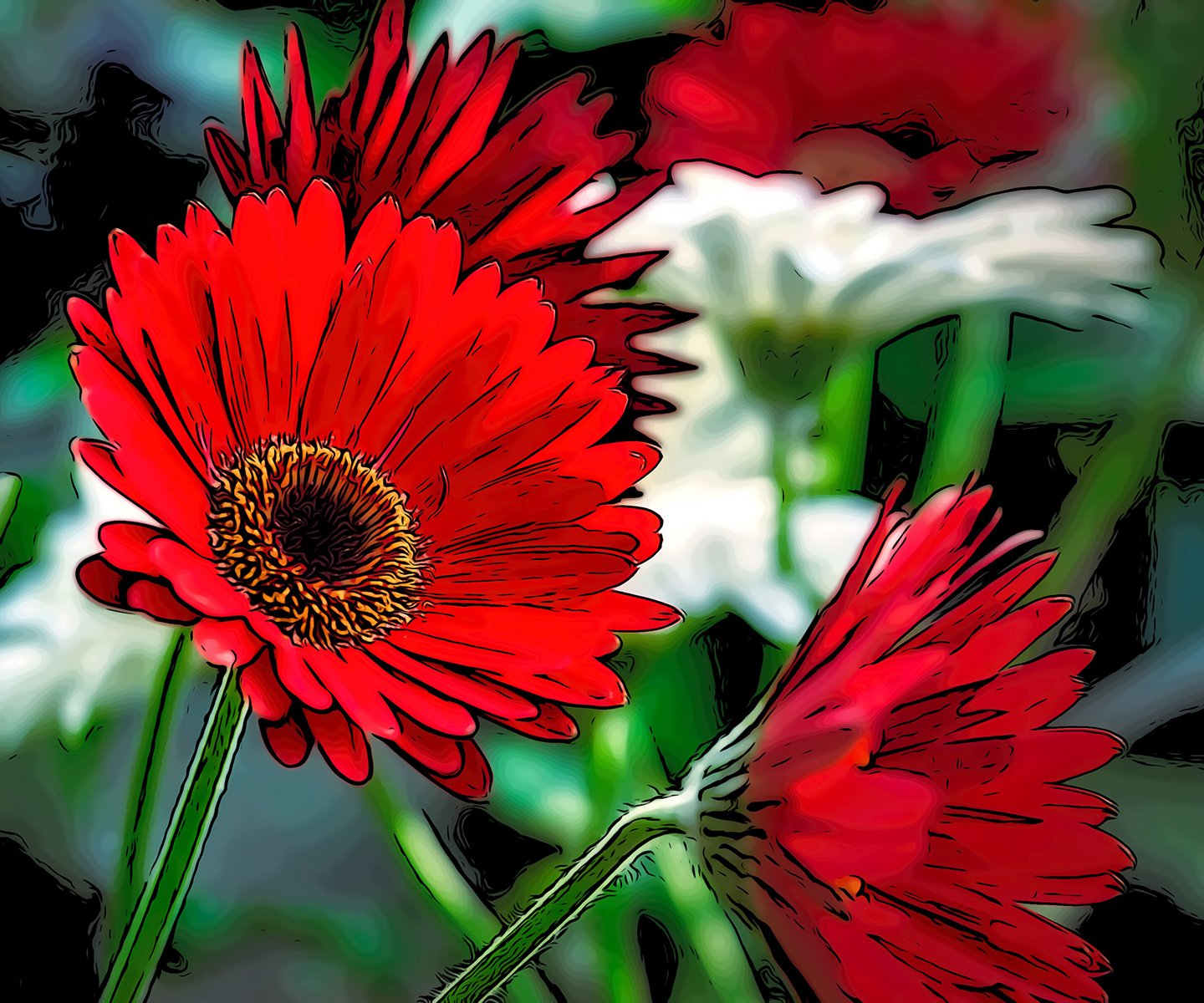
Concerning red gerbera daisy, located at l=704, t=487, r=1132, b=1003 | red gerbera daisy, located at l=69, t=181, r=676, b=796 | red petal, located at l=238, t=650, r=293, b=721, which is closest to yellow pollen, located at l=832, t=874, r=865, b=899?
red gerbera daisy, located at l=704, t=487, r=1132, b=1003

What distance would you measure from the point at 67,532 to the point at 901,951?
1.28ft

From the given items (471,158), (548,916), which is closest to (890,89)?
(471,158)

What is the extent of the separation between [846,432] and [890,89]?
16 cm

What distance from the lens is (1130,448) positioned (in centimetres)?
49

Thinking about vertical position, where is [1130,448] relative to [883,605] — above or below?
above

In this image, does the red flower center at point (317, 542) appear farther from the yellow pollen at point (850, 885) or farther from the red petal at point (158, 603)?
the yellow pollen at point (850, 885)

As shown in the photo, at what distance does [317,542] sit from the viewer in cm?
44

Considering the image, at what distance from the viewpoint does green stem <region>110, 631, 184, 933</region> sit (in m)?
0.45

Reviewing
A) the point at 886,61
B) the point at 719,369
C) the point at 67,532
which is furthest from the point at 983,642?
the point at 67,532

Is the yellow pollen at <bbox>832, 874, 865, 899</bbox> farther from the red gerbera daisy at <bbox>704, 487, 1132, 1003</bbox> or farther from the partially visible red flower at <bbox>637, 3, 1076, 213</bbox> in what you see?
the partially visible red flower at <bbox>637, 3, 1076, 213</bbox>

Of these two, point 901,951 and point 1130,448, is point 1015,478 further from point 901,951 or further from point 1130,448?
point 901,951

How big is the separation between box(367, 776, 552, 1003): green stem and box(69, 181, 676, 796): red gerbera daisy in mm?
31

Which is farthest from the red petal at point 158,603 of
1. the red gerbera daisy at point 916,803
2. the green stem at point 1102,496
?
the green stem at point 1102,496

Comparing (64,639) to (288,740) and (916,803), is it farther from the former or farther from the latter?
(916,803)
